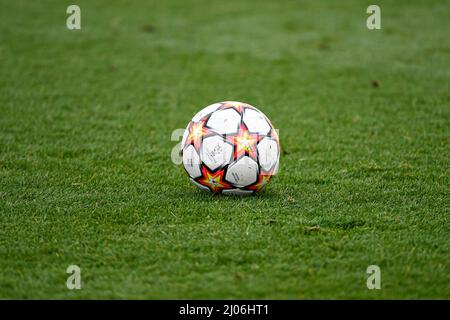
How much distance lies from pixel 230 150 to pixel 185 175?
→ 3.66ft

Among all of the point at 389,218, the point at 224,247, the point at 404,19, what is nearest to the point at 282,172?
the point at 389,218

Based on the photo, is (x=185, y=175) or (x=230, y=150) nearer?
(x=230, y=150)

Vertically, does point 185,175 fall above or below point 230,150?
below

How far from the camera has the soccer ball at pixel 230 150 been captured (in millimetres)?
5379

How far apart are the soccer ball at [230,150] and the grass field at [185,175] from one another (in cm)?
18

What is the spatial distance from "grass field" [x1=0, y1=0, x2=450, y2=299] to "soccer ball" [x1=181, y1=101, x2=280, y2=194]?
0.18 meters

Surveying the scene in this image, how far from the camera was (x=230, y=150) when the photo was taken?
5367 millimetres

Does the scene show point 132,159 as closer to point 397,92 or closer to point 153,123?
point 153,123

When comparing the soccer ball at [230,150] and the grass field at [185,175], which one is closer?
the grass field at [185,175]

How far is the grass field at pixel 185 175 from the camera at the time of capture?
4375 mm

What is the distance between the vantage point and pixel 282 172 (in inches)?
255

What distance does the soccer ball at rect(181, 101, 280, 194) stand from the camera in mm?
5379

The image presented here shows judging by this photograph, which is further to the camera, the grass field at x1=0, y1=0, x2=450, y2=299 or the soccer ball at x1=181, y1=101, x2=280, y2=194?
the soccer ball at x1=181, y1=101, x2=280, y2=194
